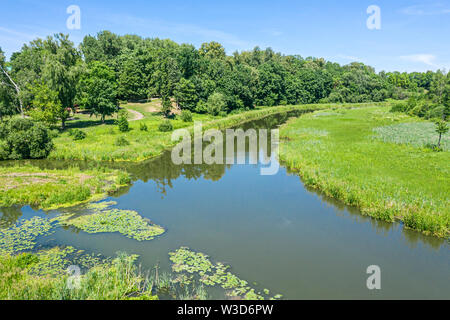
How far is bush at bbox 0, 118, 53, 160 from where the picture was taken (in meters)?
36.2

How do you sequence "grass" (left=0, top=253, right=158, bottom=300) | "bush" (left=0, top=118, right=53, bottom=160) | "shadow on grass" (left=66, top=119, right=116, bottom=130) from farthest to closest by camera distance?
"shadow on grass" (left=66, top=119, right=116, bottom=130) < "bush" (left=0, top=118, right=53, bottom=160) < "grass" (left=0, top=253, right=158, bottom=300)

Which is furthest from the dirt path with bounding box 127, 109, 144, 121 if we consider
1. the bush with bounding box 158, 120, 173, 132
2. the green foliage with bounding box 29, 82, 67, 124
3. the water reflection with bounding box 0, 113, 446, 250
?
the water reflection with bounding box 0, 113, 446, 250

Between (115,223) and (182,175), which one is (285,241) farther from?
(182,175)

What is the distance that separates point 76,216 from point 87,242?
4066mm

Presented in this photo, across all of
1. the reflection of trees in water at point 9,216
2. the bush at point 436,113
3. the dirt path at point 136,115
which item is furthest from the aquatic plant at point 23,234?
the bush at point 436,113

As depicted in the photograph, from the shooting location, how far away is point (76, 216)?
838 inches

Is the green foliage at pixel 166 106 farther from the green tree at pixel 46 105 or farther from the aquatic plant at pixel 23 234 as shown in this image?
the aquatic plant at pixel 23 234

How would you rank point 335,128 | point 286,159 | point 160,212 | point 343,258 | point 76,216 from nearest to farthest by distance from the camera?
point 343,258 < point 76,216 < point 160,212 < point 286,159 < point 335,128

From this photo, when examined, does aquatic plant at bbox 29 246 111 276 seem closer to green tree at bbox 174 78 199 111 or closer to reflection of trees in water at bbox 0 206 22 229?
reflection of trees in water at bbox 0 206 22 229

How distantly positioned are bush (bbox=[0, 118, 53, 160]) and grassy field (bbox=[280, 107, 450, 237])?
103 ft

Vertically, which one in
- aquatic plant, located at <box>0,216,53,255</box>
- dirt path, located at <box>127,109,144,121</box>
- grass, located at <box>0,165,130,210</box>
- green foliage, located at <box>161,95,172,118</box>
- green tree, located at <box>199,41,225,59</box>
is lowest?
aquatic plant, located at <box>0,216,53,255</box>

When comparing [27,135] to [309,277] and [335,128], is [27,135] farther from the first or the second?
[335,128]

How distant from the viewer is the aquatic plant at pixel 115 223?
19.2m
